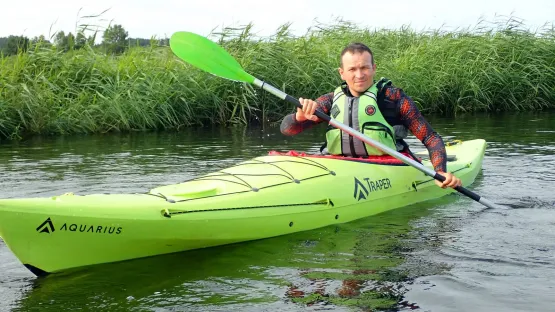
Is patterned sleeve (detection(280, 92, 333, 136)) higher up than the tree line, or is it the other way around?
the tree line

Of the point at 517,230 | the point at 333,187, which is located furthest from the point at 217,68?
the point at 517,230

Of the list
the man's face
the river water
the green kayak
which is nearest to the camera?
the river water

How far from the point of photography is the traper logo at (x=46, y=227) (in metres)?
3.25

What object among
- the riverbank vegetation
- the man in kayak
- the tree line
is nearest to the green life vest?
the man in kayak

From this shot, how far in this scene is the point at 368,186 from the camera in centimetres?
472

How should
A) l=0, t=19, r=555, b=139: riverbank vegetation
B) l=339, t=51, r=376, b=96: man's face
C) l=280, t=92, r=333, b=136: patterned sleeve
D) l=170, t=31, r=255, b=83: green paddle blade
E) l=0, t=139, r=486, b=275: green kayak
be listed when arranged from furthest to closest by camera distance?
l=0, t=19, r=555, b=139: riverbank vegetation
l=170, t=31, r=255, b=83: green paddle blade
l=280, t=92, r=333, b=136: patterned sleeve
l=339, t=51, r=376, b=96: man's face
l=0, t=139, r=486, b=275: green kayak

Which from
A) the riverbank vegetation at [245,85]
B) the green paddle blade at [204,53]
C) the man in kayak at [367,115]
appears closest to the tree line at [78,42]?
the riverbank vegetation at [245,85]

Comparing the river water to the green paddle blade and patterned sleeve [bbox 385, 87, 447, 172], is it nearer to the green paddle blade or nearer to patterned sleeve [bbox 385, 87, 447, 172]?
patterned sleeve [bbox 385, 87, 447, 172]

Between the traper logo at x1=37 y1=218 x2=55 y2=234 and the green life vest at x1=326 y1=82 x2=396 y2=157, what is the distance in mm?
2141

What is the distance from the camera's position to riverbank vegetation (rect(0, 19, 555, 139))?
32.3ft

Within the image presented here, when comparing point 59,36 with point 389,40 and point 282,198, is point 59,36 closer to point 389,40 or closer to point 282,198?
point 389,40

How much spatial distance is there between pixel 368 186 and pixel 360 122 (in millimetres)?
406

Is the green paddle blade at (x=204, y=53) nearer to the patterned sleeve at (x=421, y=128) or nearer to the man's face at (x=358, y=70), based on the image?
the man's face at (x=358, y=70)

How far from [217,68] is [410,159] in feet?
4.81
